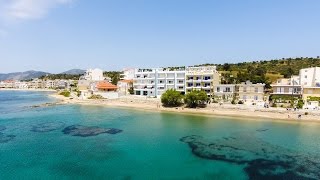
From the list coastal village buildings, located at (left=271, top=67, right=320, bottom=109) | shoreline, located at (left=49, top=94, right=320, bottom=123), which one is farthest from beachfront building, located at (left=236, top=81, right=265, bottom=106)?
shoreline, located at (left=49, top=94, right=320, bottom=123)

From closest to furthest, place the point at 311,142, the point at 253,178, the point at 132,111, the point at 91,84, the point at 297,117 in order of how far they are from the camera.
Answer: the point at 253,178, the point at 311,142, the point at 297,117, the point at 132,111, the point at 91,84

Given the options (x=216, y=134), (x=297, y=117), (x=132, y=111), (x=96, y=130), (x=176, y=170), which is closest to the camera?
(x=176, y=170)

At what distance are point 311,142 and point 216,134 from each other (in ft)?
39.3

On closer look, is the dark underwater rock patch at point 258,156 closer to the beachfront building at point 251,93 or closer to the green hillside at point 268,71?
the beachfront building at point 251,93

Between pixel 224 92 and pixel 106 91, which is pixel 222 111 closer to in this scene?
pixel 224 92

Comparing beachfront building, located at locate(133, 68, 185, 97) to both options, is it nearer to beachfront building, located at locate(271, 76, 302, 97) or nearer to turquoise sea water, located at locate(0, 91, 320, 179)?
beachfront building, located at locate(271, 76, 302, 97)

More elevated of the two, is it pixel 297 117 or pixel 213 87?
pixel 213 87

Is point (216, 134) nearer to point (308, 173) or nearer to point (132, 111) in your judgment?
point (308, 173)

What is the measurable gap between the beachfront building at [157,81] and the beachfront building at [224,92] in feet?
30.8

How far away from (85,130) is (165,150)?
17.2 m

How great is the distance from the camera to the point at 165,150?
34.6m

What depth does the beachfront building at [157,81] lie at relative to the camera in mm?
76375

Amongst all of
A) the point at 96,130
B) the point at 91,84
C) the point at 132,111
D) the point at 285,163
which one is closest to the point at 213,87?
the point at 132,111

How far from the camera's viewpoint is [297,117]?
Answer: 50188 millimetres
